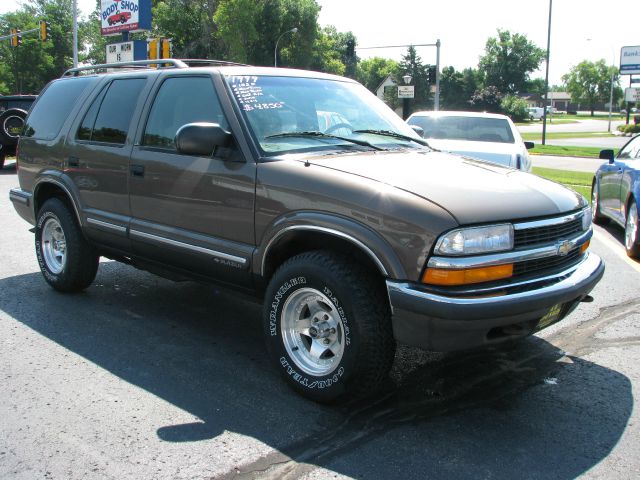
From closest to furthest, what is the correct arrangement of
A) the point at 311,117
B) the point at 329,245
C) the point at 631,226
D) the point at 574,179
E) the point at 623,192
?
the point at 329,245, the point at 311,117, the point at 631,226, the point at 623,192, the point at 574,179

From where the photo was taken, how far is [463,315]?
313 centimetres

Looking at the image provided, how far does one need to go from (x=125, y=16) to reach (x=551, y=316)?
2736 cm

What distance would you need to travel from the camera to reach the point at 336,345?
364 centimetres

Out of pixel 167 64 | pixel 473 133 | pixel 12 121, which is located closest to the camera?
pixel 167 64

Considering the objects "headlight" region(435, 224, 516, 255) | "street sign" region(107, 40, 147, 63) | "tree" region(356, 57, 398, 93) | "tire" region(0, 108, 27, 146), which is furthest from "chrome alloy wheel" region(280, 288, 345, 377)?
"tree" region(356, 57, 398, 93)

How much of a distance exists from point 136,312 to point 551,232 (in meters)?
3.42

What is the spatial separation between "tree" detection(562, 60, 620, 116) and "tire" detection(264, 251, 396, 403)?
13357 centimetres

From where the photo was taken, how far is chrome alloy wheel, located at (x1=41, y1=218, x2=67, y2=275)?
19.4ft

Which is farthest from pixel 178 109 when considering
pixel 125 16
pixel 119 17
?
pixel 119 17

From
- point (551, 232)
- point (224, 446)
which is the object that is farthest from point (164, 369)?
point (551, 232)

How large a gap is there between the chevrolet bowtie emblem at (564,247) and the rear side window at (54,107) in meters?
4.09

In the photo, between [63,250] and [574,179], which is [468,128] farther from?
[63,250]

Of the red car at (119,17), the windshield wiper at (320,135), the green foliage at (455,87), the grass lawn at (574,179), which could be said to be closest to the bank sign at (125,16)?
the red car at (119,17)

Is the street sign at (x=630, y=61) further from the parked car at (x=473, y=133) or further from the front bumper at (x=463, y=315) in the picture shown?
the front bumper at (x=463, y=315)
